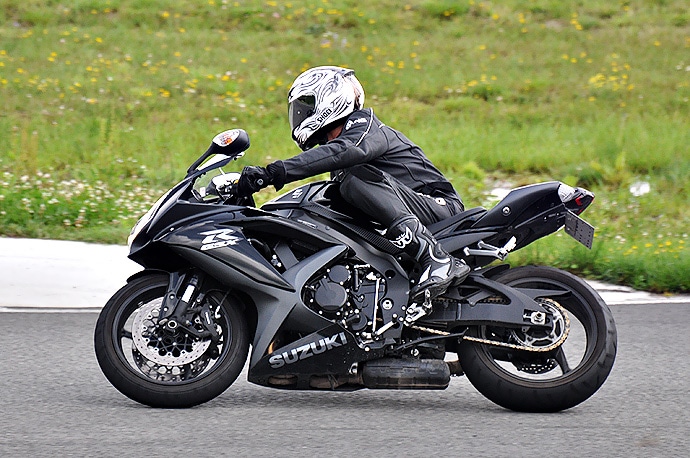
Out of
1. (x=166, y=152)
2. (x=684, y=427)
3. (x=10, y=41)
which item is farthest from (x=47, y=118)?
(x=684, y=427)

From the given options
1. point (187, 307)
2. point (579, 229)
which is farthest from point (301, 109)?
point (579, 229)

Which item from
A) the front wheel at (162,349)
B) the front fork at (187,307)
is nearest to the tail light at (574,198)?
the front wheel at (162,349)

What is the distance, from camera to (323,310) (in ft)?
17.4

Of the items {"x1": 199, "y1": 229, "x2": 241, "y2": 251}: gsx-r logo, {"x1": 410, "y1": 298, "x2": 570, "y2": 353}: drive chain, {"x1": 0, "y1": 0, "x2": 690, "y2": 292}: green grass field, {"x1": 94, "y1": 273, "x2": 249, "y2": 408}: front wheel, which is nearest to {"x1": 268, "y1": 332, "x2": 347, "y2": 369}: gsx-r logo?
{"x1": 94, "y1": 273, "x2": 249, "y2": 408}: front wheel

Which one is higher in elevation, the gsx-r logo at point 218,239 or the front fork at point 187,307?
the gsx-r logo at point 218,239

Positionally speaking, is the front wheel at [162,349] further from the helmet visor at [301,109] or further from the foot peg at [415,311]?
the helmet visor at [301,109]

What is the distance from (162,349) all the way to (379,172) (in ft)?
4.42

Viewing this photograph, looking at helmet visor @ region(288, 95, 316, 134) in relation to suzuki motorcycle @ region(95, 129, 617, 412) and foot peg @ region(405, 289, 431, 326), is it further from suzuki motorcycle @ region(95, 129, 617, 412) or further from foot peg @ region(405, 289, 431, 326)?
foot peg @ region(405, 289, 431, 326)

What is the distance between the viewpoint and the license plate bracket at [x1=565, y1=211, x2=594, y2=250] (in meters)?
5.25

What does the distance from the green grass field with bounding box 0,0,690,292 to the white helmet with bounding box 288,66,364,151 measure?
4.00 meters

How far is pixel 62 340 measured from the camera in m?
6.81

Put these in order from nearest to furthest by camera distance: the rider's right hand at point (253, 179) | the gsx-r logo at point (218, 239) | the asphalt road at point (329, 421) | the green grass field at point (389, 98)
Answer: the asphalt road at point (329, 421) < the rider's right hand at point (253, 179) < the gsx-r logo at point (218, 239) < the green grass field at point (389, 98)

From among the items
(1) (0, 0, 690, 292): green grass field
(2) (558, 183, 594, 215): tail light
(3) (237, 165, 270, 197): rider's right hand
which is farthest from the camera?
(1) (0, 0, 690, 292): green grass field

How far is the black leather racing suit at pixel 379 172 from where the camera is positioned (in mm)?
5215
